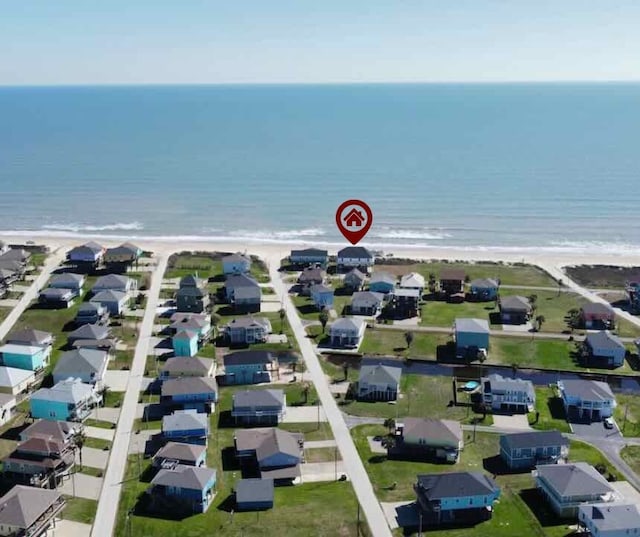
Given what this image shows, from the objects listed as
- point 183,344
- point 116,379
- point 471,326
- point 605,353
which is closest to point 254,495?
point 116,379

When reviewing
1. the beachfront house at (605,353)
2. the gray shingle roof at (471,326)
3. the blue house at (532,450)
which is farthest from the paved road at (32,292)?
the beachfront house at (605,353)

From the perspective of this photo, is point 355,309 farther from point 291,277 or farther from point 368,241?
point 368,241

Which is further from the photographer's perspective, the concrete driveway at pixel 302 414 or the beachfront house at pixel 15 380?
the beachfront house at pixel 15 380

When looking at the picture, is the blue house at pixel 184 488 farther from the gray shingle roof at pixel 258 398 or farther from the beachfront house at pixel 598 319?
the beachfront house at pixel 598 319

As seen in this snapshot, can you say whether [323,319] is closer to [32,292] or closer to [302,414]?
[302,414]

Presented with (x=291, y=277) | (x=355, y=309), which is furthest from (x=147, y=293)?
(x=355, y=309)

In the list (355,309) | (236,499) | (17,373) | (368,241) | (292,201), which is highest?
(292,201)
